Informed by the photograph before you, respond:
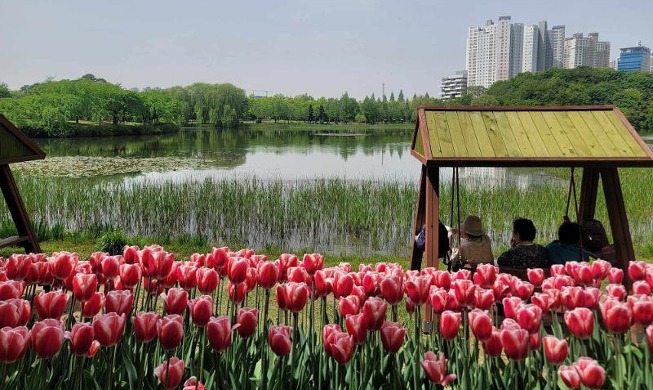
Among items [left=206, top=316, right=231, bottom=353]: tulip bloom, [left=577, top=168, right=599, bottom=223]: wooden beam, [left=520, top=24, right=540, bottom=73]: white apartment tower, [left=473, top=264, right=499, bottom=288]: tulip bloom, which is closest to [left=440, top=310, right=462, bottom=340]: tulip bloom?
[left=473, top=264, right=499, bottom=288]: tulip bloom

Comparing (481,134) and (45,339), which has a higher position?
(481,134)

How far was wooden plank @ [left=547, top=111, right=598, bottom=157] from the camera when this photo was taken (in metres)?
4.36

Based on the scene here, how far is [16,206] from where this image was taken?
511 cm

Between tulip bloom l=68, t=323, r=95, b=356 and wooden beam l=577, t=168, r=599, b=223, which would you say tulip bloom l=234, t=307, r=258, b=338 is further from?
wooden beam l=577, t=168, r=599, b=223

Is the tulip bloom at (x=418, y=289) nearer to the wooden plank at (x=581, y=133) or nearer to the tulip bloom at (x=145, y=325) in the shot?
the tulip bloom at (x=145, y=325)

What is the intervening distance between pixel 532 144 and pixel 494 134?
31cm

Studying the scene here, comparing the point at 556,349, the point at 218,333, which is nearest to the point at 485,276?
the point at 556,349

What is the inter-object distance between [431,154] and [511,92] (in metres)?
81.5

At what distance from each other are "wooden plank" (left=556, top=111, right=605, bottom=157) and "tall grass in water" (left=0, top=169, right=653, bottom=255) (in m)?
4.97

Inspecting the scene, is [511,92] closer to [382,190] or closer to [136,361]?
[382,190]

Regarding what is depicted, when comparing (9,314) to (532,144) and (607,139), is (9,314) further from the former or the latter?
(607,139)

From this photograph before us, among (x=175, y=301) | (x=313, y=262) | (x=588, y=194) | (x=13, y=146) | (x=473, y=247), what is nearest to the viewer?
(x=175, y=301)

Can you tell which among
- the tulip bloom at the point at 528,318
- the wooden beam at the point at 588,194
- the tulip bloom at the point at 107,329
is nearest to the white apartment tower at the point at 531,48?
the wooden beam at the point at 588,194

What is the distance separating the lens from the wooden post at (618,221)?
14.5 ft
